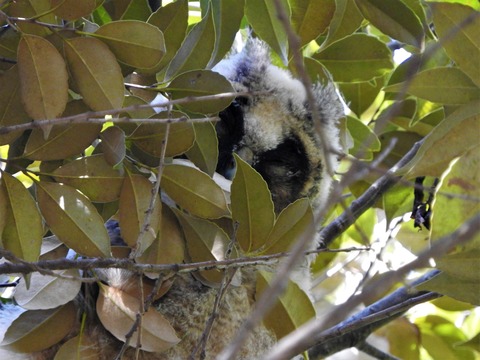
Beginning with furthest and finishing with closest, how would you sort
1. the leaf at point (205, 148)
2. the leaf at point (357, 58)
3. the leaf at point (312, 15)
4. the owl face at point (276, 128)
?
the owl face at point (276, 128)
the leaf at point (357, 58)
the leaf at point (312, 15)
the leaf at point (205, 148)

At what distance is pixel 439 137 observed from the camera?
1.36 metres

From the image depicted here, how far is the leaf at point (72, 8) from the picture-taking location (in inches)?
48.9

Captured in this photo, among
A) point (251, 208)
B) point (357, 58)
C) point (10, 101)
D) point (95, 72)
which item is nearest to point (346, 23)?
point (357, 58)

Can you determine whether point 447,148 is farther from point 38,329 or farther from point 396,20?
point 38,329

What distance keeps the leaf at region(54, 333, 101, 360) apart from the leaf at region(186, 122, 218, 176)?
0.39m

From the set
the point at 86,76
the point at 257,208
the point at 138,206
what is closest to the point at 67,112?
the point at 86,76

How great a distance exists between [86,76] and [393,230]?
95 cm

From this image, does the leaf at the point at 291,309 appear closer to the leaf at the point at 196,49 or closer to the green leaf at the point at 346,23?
the leaf at the point at 196,49

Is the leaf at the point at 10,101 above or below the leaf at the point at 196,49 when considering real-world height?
below

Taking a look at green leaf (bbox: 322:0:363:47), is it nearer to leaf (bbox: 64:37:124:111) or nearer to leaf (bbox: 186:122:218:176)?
leaf (bbox: 186:122:218:176)

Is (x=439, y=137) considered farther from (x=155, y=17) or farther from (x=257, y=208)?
(x=155, y=17)

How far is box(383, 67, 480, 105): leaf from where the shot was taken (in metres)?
1.43

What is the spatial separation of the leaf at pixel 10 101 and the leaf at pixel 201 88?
27 centimetres

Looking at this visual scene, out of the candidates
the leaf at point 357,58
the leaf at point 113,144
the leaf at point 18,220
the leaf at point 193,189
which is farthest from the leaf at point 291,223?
the leaf at point 357,58
